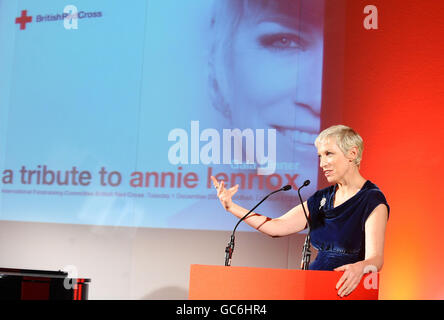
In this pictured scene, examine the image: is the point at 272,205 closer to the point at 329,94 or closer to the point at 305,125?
the point at 305,125

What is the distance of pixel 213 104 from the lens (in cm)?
418

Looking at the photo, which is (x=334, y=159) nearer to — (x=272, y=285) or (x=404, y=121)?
(x=272, y=285)

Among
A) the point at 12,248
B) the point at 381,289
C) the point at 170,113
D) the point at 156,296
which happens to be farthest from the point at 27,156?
the point at 381,289

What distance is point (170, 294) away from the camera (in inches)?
162

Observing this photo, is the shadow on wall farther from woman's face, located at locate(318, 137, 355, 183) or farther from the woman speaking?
woman's face, located at locate(318, 137, 355, 183)

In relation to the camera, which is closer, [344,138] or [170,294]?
[344,138]

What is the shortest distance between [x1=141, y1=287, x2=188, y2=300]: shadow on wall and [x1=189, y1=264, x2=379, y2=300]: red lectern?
2.05 m

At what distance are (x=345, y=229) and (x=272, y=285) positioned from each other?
0.76 m

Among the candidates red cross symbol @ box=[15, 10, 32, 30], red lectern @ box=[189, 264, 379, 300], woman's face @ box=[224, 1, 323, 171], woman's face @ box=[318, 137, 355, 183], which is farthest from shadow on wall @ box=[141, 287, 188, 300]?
red cross symbol @ box=[15, 10, 32, 30]

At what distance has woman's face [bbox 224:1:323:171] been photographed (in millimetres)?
3961

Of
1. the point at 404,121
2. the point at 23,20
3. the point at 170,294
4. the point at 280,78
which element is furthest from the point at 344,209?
the point at 23,20

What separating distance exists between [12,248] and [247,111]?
2.15m

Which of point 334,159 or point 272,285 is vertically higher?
point 334,159

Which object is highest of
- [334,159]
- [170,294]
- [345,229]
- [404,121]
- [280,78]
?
[280,78]
